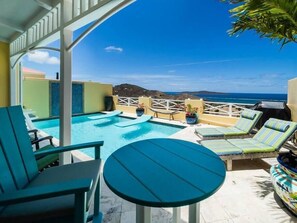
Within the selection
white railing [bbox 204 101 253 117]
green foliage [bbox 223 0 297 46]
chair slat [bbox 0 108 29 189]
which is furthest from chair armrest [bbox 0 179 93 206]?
white railing [bbox 204 101 253 117]

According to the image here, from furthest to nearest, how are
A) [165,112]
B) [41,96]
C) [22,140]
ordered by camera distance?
[41,96] < [165,112] < [22,140]

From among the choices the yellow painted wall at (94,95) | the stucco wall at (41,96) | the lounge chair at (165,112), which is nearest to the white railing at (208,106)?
the lounge chair at (165,112)

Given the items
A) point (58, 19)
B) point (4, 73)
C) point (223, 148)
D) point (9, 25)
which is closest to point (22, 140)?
point (58, 19)

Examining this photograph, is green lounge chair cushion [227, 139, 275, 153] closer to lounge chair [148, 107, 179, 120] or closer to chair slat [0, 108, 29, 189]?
chair slat [0, 108, 29, 189]

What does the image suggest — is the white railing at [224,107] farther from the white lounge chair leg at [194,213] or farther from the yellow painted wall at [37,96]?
the yellow painted wall at [37,96]

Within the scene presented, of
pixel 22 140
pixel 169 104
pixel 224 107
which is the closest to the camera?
pixel 22 140

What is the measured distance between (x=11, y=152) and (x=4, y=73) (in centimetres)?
551

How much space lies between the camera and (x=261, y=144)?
3.45 meters

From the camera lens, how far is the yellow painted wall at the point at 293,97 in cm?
533

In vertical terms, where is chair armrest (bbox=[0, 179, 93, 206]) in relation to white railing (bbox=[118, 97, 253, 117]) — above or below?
below

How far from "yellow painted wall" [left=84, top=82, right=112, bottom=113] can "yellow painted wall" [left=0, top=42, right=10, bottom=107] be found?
6.75 meters

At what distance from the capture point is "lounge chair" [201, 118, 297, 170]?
3080mm

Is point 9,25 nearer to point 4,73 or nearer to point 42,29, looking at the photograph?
point 42,29

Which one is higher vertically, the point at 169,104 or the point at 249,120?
the point at 169,104
